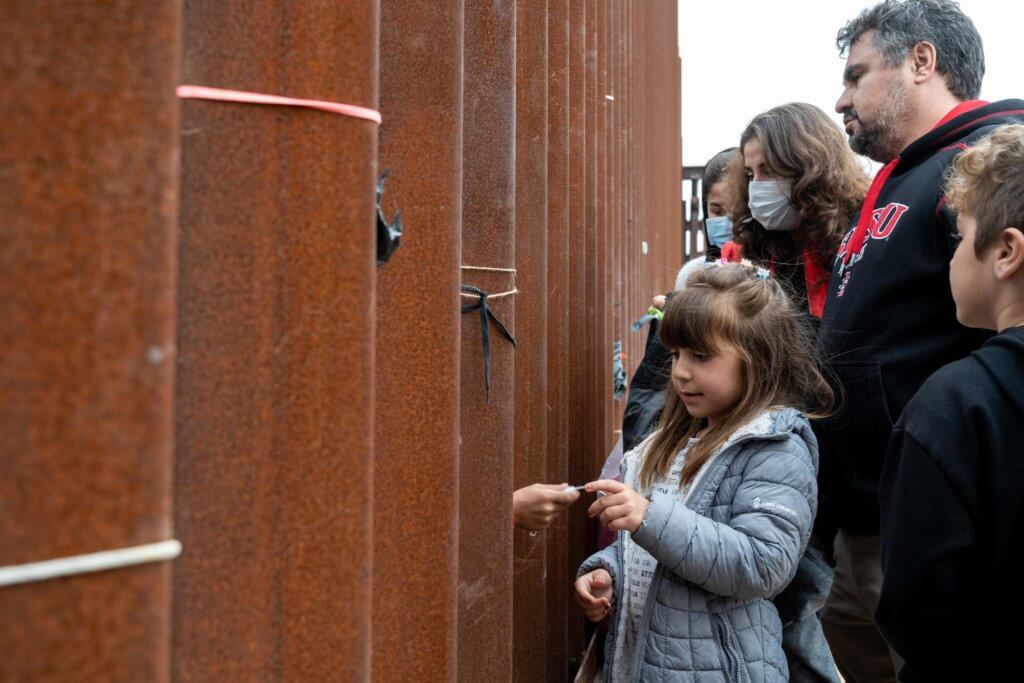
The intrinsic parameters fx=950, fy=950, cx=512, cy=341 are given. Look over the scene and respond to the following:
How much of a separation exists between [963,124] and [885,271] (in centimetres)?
49

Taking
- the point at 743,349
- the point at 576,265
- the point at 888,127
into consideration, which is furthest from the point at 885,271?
the point at 576,265

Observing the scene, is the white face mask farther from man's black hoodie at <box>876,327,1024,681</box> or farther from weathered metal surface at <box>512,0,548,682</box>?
man's black hoodie at <box>876,327,1024,681</box>

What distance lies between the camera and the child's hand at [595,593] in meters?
2.37

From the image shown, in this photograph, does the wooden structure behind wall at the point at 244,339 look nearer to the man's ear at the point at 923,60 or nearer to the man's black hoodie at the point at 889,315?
the man's black hoodie at the point at 889,315

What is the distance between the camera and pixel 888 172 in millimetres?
2779

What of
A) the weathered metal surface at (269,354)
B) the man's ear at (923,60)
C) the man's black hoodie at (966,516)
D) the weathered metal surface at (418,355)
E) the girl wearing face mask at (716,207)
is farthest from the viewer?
the girl wearing face mask at (716,207)

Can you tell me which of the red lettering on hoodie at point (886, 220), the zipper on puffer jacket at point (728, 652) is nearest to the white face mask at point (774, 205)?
the red lettering on hoodie at point (886, 220)

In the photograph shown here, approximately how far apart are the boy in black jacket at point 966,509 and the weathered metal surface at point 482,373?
0.73m

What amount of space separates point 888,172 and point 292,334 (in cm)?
234

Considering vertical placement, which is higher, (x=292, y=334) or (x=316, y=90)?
(x=316, y=90)

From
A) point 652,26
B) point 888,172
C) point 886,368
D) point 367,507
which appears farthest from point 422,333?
point 652,26

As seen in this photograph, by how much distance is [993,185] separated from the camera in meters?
1.85

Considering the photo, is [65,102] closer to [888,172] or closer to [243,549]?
[243,549]

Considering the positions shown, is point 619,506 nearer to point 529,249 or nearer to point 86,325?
point 529,249
